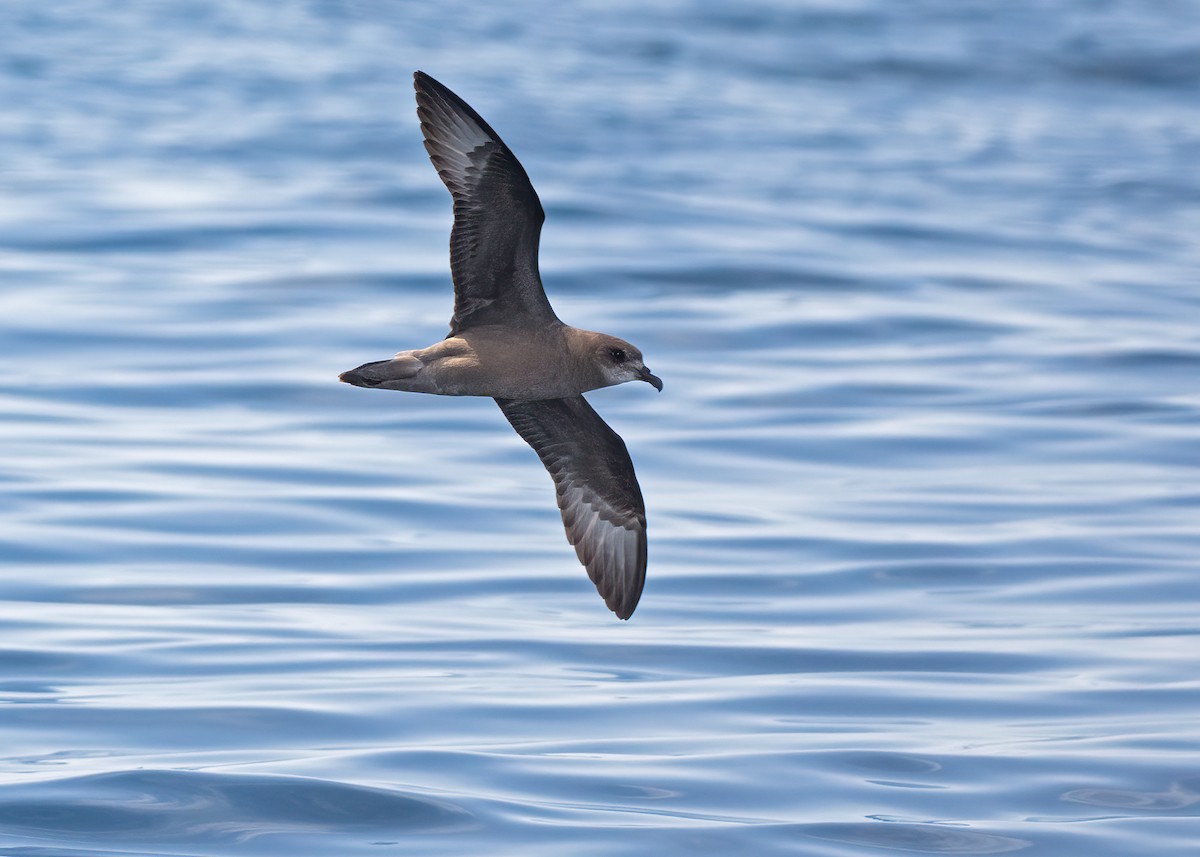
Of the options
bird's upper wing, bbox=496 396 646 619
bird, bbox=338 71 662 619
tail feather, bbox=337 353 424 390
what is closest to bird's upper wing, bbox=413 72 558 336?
bird, bbox=338 71 662 619

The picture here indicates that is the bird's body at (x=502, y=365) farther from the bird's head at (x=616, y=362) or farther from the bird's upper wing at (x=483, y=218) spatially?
the bird's upper wing at (x=483, y=218)

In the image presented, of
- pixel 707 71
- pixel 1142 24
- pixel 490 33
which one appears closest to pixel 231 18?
pixel 490 33

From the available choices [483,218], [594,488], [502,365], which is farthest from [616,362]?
[594,488]

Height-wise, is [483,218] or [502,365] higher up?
[483,218]

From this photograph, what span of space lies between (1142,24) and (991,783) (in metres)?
38.7

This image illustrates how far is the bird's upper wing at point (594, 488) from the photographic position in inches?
412

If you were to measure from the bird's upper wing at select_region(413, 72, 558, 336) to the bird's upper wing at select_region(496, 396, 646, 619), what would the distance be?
1.45 meters

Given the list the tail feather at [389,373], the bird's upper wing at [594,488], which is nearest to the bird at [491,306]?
the tail feather at [389,373]

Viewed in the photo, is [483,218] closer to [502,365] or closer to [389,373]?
[502,365]

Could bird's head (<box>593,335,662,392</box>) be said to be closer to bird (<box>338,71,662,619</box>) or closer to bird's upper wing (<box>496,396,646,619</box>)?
bird (<box>338,71,662,619</box>)

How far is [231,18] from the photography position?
45.5 m

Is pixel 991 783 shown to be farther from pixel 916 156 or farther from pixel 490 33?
pixel 490 33

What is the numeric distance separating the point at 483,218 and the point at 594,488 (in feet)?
7.96

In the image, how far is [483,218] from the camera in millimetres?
8805
